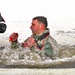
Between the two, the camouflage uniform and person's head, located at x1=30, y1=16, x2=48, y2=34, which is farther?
person's head, located at x1=30, y1=16, x2=48, y2=34

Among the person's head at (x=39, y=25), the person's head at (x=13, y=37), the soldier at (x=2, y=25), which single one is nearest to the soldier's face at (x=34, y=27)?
the person's head at (x=39, y=25)

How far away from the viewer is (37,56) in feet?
21.0

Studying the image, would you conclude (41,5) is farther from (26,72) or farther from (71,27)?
(26,72)

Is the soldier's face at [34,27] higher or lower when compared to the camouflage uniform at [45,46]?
higher

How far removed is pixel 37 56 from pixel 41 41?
0.32 m

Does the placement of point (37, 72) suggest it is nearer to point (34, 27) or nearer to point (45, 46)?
point (45, 46)

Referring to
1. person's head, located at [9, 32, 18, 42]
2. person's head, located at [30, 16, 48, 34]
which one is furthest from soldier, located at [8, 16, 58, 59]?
person's head, located at [9, 32, 18, 42]

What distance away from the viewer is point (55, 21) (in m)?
6.59

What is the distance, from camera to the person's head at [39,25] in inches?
258

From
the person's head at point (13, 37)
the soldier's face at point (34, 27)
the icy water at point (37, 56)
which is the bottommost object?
the icy water at point (37, 56)

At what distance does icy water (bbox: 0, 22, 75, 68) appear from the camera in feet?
20.9

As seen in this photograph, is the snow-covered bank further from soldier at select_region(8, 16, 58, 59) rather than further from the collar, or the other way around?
the collar

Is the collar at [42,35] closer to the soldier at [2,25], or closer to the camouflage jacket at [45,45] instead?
the camouflage jacket at [45,45]

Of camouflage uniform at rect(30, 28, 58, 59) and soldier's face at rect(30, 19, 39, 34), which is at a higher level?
soldier's face at rect(30, 19, 39, 34)
